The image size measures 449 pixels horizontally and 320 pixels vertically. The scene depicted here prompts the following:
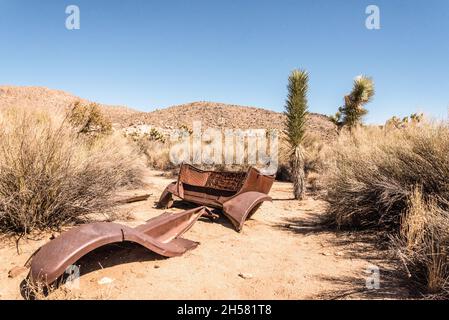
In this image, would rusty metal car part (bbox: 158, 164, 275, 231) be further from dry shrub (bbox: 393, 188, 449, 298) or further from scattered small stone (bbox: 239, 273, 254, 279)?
dry shrub (bbox: 393, 188, 449, 298)

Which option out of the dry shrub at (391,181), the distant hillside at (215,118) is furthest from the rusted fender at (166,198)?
the distant hillside at (215,118)

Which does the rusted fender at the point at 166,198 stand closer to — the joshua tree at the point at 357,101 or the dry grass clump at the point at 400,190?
the dry grass clump at the point at 400,190

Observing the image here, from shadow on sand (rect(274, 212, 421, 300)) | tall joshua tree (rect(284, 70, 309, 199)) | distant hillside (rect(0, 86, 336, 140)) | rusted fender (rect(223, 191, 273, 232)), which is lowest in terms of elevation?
shadow on sand (rect(274, 212, 421, 300))

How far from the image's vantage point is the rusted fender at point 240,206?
513cm

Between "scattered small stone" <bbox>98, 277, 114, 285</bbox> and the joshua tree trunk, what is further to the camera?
the joshua tree trunk

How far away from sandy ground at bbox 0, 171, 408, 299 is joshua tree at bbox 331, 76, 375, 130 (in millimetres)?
9066

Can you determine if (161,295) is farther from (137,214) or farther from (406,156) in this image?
(406,156)

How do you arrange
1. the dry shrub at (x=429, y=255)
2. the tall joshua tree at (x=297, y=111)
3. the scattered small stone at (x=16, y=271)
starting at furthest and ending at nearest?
the tall joshua tree at (x=297, y=111) < the scattered small stone at (x=16, y=271) < the dry shrub at (x=429, y=255)

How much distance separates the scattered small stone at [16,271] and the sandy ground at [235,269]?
42 mm

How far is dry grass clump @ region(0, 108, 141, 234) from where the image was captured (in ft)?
12.5

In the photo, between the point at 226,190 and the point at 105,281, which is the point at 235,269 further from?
the point at 226,190

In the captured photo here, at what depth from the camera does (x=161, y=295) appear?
8.83 ft

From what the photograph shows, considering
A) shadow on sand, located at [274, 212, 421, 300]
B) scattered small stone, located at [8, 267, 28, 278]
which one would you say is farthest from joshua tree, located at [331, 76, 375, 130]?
scattered small stone, located at [8, 267, 28, 278]
